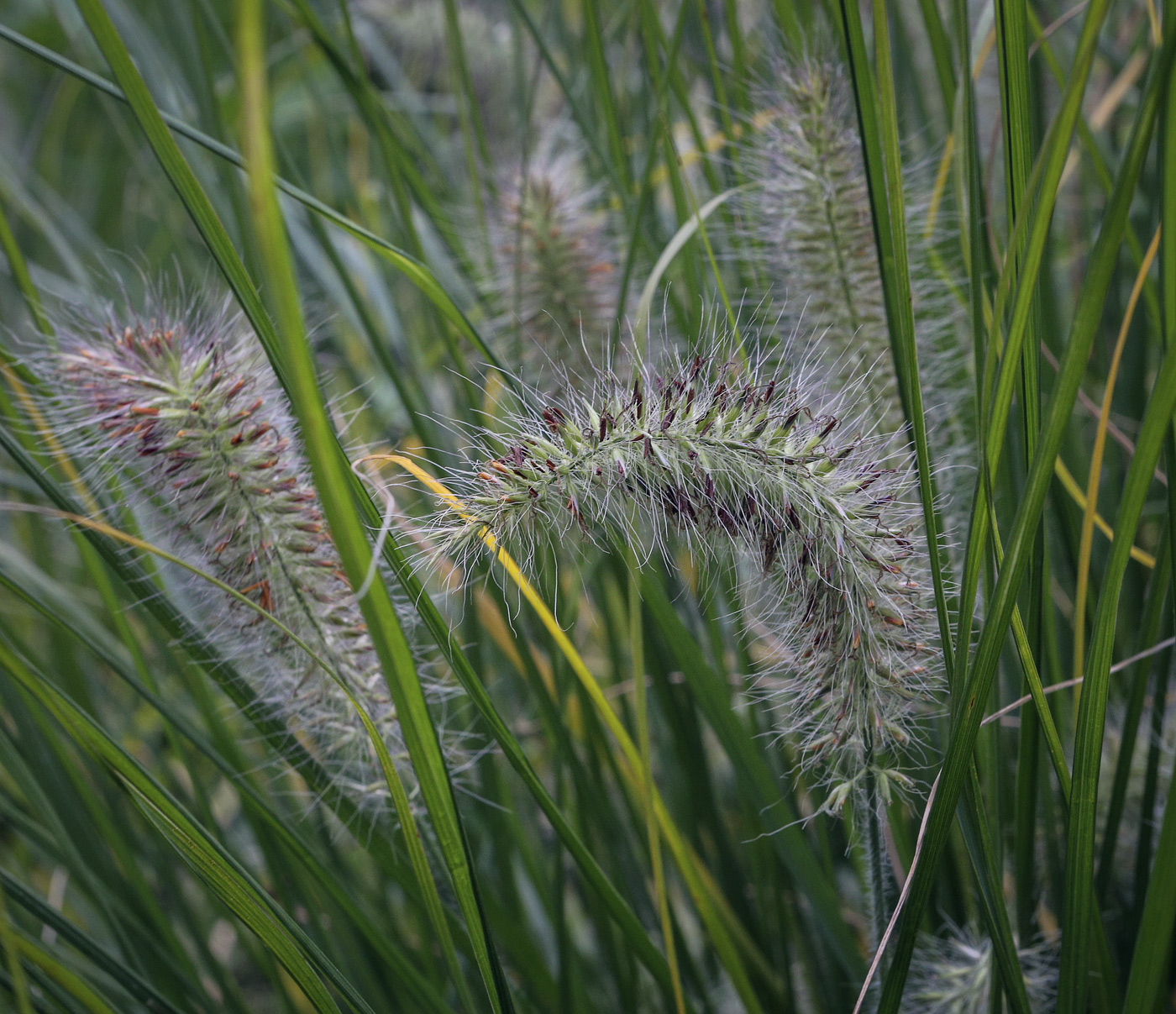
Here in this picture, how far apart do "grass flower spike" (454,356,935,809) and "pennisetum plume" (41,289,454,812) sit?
0.29 metres

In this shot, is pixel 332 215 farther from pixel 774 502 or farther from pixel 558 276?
pixel 558 276

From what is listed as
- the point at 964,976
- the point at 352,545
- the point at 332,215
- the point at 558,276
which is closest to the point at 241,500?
the point at 332,215

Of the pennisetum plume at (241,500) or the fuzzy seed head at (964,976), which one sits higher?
the pennisetum plume at (241,500)

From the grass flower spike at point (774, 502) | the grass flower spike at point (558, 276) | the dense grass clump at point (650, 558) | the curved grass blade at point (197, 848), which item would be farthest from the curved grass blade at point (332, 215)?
the grass flower spike at point (558, 276)

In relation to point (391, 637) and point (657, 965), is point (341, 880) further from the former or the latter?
point (391, 637)

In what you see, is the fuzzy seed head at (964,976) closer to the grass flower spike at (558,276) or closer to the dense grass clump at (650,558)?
the dense grass clump at (650,558)

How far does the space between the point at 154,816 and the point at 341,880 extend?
609 mm

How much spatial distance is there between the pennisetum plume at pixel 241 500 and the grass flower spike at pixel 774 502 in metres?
0.29

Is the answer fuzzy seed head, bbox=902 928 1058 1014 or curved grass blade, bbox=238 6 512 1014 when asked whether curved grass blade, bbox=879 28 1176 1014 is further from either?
curved grass blade, bbox=238 6 512 1014

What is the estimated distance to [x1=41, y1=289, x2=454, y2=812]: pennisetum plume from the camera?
81 centimetres

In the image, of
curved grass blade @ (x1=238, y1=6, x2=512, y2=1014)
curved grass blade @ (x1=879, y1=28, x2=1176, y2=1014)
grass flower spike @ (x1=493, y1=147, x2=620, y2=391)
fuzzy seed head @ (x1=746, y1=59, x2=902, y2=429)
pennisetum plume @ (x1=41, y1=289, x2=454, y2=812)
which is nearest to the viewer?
curved grass blade @ (x1=238, y1=6, x2=512, y2=1014)

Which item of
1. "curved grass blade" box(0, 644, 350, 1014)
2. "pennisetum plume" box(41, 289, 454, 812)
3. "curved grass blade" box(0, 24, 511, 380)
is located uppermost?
"curved grass blade" box(0, 24, 511, 380)

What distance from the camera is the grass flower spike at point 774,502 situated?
0.61 metres

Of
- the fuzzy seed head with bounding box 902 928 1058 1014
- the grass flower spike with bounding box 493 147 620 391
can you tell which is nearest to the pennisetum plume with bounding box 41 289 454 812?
the grass flower spike with bounding box 493 147 620 391
